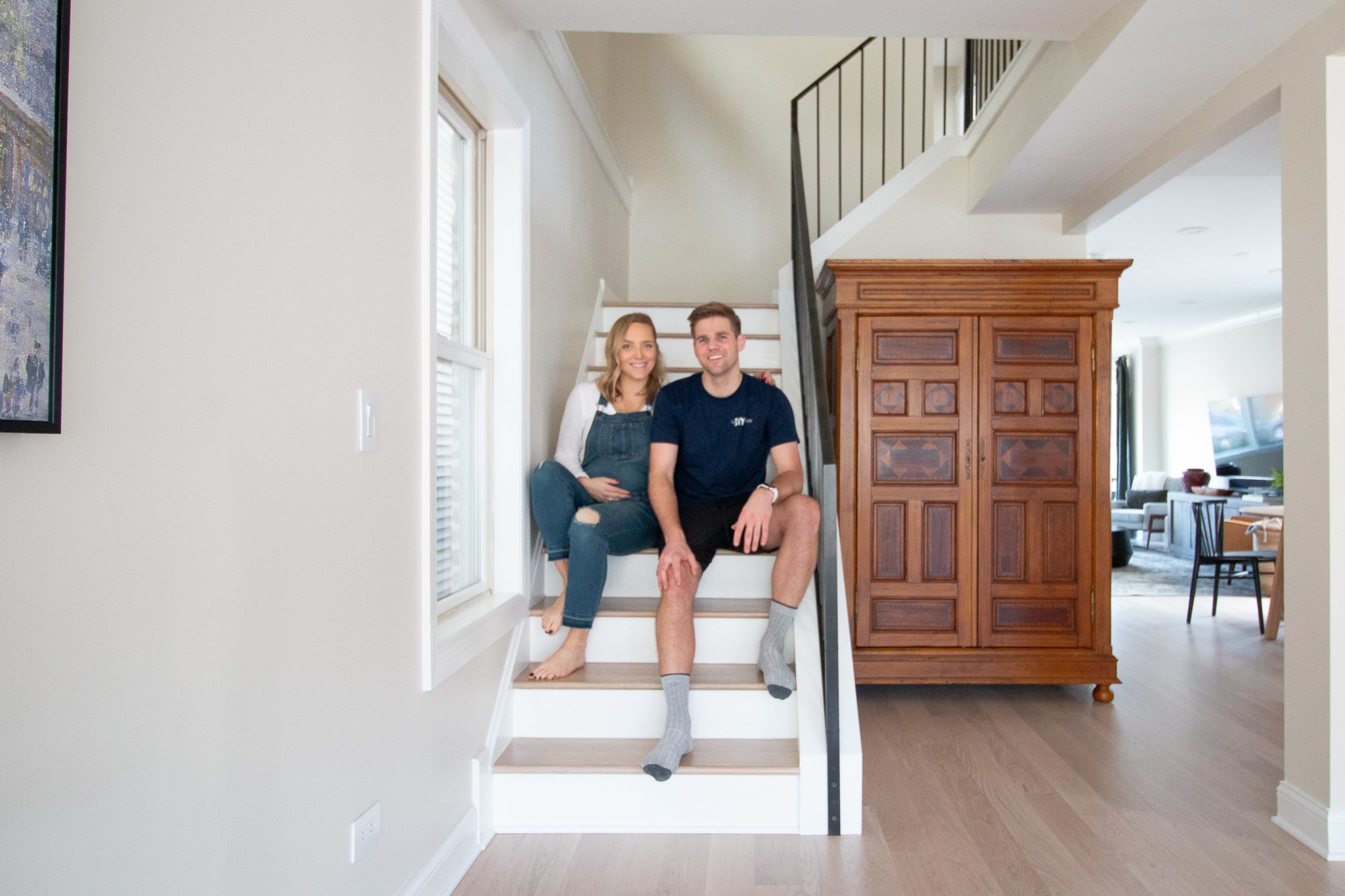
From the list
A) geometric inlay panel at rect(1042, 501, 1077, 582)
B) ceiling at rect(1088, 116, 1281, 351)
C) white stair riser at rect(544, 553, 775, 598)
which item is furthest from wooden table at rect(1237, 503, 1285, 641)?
white stair riser at rect(544, 553, 775, 598)

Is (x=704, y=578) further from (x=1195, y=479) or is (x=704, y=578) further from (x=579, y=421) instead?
(x=1195, y=479)

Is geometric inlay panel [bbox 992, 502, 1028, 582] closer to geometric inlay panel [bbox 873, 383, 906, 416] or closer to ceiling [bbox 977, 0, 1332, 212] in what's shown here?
geometric inlay panel [bbox 873, 383, 906, 416]

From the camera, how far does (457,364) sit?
96.4 inches

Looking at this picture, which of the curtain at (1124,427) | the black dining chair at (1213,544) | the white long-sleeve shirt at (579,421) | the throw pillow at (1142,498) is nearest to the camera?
the white long-sleeve shirt at (579,421)

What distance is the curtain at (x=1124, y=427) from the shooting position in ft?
36.7

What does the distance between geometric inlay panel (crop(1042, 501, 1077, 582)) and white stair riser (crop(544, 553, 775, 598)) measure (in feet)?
4.90

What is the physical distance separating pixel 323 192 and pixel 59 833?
1.00 m

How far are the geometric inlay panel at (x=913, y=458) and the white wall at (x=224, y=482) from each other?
2.36 meters

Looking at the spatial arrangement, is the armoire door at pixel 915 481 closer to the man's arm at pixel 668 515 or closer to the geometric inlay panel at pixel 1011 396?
the geometric inlay panel at pixel 1011 396

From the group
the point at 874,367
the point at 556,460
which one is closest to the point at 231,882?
the point at 556,460

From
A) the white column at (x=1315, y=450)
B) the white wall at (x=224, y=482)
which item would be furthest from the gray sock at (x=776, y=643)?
the white column at (x=1315, y=450)

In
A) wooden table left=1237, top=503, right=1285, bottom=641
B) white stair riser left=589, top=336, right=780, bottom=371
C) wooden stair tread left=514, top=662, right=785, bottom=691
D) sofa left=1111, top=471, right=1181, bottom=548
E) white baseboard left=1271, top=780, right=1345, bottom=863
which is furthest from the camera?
sofa left=1111, top=471, right=1181, bottom=548

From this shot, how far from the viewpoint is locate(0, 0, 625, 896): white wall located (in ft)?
3.00

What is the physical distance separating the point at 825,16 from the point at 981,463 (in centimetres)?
198
